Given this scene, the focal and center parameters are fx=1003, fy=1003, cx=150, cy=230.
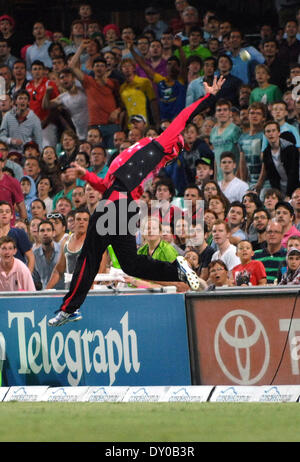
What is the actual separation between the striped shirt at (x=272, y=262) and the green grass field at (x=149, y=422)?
3002mm

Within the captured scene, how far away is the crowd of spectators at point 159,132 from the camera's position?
12.1 meters

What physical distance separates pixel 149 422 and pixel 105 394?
67.0 inches

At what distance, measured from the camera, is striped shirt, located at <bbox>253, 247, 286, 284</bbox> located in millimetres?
11547

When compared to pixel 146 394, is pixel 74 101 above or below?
above

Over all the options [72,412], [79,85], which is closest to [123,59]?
[79,85]

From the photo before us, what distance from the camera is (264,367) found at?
9500 millimetres

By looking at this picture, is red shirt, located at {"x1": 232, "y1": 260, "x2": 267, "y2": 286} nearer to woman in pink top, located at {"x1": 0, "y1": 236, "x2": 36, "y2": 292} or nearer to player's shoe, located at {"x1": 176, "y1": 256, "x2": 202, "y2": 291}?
player's shoe, located at {"x1": 176, "y1": 256, "x2": 202, "y2": 291}

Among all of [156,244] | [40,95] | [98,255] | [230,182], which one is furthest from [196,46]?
[98,255]

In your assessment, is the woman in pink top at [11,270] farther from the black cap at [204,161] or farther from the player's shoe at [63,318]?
the black cap at [204,161]

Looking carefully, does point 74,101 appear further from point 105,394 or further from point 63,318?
point 105,394

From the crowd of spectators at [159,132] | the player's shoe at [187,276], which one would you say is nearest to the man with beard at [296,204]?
the crowd of spectators at [159,132]

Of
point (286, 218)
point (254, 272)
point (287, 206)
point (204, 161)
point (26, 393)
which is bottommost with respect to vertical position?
point (26, 393)

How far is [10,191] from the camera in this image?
49.0ft

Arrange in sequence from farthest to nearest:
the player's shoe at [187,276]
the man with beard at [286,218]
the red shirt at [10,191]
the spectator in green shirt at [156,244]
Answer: the red shirt at [10,191] → the man with beard at [286,218] → the spectator in green shirt at [156,244] → the player's shoe at [187,276]
